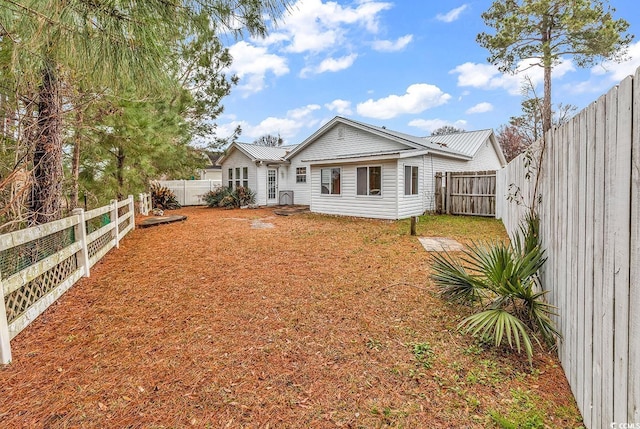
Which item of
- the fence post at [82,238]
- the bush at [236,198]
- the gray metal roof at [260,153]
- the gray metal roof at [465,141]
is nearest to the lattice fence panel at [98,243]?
the fence post at [82,238]

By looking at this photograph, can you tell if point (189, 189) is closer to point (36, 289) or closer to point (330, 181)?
point (330, 181)

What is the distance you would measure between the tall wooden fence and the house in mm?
9125

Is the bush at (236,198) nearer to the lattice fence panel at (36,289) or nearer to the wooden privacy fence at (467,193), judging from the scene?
the wooden privacy fence at (467,193)

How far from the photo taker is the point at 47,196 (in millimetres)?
4578

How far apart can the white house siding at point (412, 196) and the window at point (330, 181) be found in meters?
2.78

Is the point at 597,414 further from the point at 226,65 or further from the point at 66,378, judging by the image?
the point at 226,65

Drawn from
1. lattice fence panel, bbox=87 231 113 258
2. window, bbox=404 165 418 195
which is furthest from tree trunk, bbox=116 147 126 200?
window, bbox=404 165 418 195

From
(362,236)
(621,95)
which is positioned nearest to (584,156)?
(621,95)

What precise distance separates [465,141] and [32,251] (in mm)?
18175

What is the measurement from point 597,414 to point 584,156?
1.52 m

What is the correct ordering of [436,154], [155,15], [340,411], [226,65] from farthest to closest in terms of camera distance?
[226,65] < [436,154] < [155,15] < [340,411]

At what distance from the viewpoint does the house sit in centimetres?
1202

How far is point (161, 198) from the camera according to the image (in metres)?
17.0

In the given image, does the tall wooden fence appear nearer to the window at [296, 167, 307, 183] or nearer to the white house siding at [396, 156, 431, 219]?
the white house siding at [396, 156, 431, 219]
